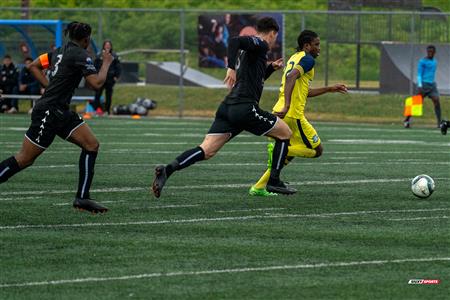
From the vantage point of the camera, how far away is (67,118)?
1191cm

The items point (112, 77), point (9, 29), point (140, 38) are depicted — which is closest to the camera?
point (112, 77)

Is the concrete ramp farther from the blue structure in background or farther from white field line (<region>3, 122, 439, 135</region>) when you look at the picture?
white field line (<region>3, 122, 439, 135</region>)

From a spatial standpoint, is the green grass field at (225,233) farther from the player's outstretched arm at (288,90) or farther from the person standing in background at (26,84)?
the person standing in background at (26,84)

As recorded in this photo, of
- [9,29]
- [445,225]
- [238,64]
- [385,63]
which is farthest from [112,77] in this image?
[445,225]

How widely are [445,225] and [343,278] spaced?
3.06 metres

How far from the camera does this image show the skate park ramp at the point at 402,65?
34.5m

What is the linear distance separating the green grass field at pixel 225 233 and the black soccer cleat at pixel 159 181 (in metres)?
0.17

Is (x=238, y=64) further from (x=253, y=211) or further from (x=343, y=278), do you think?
(x=343, y=278)

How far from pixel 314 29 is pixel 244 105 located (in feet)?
98.5

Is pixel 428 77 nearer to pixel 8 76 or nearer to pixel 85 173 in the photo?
pixel 8 76

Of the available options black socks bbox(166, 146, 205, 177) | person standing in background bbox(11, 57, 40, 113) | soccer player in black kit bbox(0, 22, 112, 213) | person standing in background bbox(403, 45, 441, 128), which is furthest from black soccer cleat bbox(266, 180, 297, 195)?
person standing in background bbox(11, 57, 40, 113)

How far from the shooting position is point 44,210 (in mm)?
12109

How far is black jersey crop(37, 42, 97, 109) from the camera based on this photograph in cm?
1187

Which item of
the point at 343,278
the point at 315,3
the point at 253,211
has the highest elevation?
the point at 343,278
